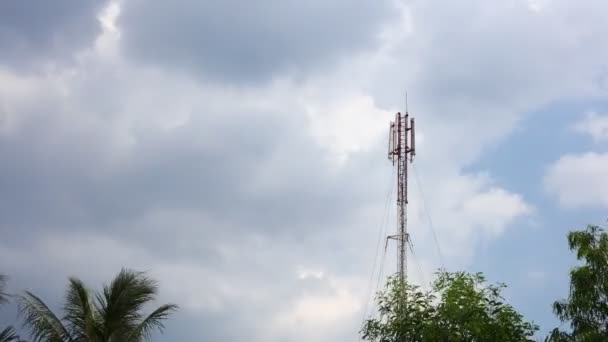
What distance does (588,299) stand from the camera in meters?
22.2

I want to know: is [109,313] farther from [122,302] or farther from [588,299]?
[588,299]

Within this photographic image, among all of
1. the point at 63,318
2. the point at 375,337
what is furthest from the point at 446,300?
the point at 63,318

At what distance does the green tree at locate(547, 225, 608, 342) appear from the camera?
22.0 metres

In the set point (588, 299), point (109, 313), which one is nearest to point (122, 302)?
point (109, 313)

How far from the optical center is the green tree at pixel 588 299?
72.2 ft

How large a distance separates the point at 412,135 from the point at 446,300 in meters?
13.3

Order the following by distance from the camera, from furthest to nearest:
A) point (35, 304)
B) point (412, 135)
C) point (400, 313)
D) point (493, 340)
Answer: point (412, 135), point (400, 313), point (493, 340), point (35, 304)

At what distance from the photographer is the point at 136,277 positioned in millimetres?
20297

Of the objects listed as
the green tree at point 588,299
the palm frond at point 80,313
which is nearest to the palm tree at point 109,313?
the palm frond at point 80,313

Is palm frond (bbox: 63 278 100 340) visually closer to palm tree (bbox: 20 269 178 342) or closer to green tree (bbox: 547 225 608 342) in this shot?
palm tree (bbox: 20 269 178 342)

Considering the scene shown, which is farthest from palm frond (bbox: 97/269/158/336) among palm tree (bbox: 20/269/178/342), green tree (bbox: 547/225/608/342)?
green tree (bbox: 547/225/608/342)

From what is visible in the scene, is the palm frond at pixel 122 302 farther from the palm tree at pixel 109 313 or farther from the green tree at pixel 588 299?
the green tree at pixel 588 299

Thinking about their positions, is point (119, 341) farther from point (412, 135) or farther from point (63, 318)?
point (412, 135)

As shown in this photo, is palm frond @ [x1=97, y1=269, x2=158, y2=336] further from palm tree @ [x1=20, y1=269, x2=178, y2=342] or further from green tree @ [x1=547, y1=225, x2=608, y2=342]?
green tree @ [x1=547, y1=225, x2=608, y2=342]
